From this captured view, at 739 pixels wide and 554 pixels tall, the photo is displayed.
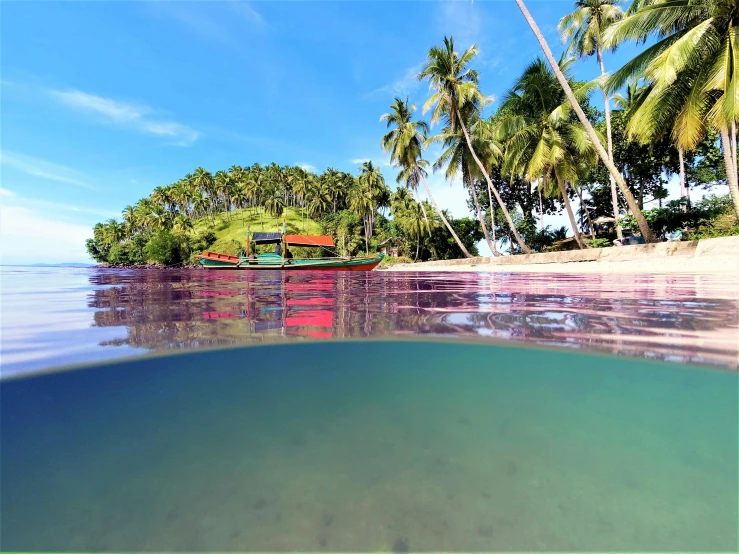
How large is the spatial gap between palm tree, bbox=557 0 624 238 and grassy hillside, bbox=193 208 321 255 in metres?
43.9

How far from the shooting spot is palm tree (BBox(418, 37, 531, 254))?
18.4 metres

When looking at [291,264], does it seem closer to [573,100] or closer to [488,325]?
[573,100]

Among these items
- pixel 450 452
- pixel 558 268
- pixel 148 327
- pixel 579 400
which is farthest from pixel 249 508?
→ pixel 558 268

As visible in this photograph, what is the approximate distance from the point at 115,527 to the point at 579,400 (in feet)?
4.17

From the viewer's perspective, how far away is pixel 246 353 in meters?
1.53

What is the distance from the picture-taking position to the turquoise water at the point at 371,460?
25.7 inches

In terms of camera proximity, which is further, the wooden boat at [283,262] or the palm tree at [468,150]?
the wooden boat at [283,262]

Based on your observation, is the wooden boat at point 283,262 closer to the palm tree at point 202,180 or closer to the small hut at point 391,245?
the small hut at point 391,245

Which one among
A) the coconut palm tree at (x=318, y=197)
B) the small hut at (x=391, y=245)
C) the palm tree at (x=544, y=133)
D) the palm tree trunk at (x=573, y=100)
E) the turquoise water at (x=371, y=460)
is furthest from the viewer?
the coconut palm tree at (x=318, y=197)

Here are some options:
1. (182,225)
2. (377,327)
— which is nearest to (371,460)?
(377,327)

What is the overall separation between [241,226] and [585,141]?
201 feet

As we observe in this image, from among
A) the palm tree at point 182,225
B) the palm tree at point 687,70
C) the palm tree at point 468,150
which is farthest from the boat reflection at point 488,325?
the palm tree at point 182,225

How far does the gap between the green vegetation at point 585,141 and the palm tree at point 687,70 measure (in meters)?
0.03

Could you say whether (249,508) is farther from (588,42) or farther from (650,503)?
(588,42)
